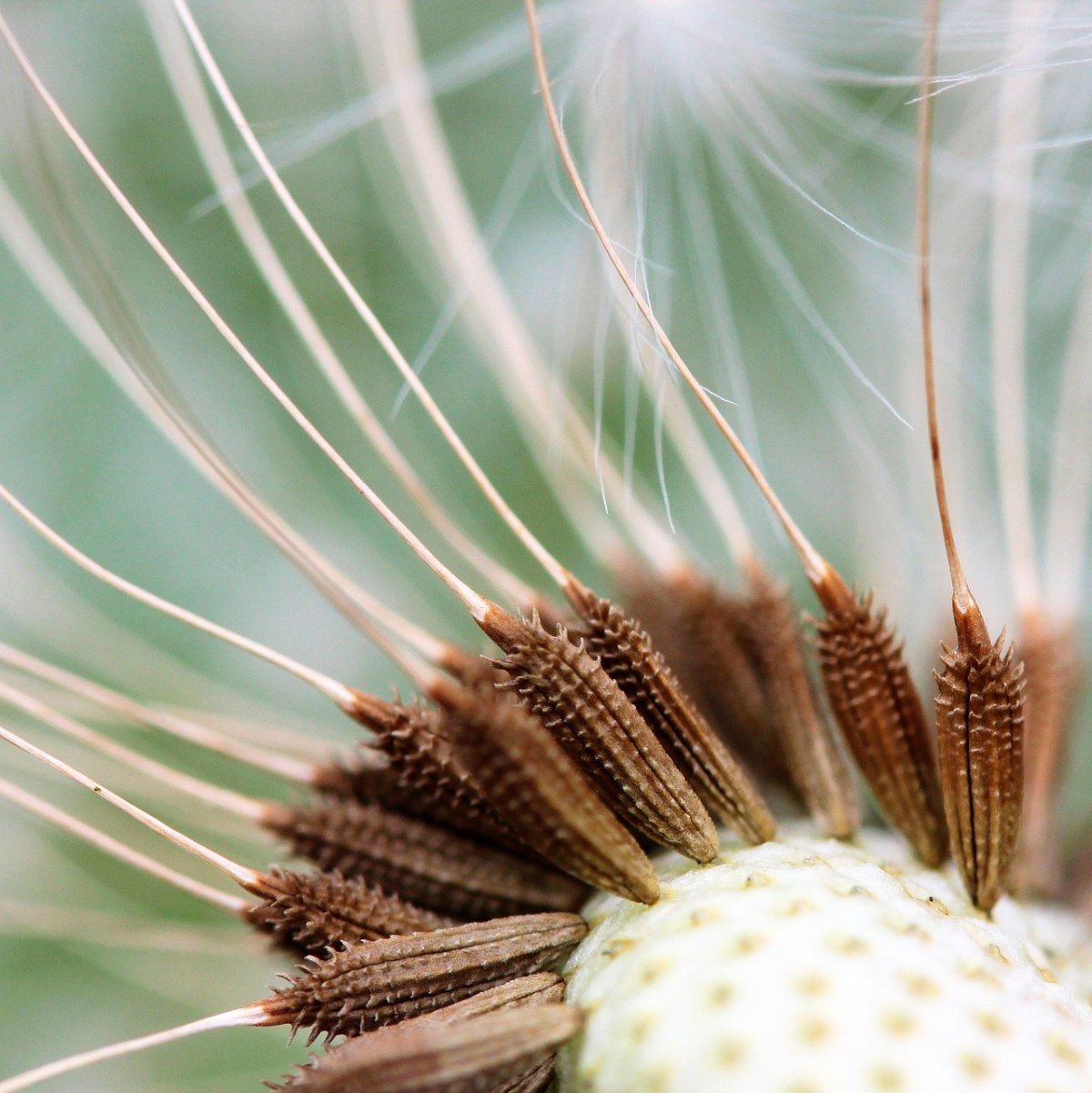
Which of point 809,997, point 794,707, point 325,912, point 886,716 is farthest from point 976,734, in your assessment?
point 325,912

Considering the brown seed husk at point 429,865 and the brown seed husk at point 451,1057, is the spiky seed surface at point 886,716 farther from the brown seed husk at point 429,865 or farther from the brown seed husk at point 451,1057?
the brown seed husk at point 451,1057

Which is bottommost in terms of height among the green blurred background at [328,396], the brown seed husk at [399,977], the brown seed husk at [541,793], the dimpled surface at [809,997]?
the dimpled surface at [809,997]

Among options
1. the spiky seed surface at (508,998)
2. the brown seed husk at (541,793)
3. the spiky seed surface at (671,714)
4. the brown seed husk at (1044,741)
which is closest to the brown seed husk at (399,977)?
the spiky seed surface at (508,998)

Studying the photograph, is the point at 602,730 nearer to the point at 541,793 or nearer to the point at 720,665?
the point at 541,793

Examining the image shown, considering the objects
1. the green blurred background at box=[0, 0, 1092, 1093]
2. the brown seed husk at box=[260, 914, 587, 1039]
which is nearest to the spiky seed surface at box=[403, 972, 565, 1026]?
the brown seed husk at box=[260, 914, 587, 1039]

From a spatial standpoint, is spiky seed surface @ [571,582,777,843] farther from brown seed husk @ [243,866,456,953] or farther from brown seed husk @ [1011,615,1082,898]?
brown seed husk @ [1011,615,1082,898]
